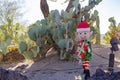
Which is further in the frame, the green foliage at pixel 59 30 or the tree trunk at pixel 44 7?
the tree trunk at pixel 44 7

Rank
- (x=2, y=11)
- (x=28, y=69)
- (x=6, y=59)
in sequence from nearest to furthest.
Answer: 1. (x=28, y=69)
2. (x=6, y=59)
3. (x=2, y=11)

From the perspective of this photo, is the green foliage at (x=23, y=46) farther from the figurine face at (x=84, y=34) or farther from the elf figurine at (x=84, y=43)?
the figurine face at (x=84, y=34)

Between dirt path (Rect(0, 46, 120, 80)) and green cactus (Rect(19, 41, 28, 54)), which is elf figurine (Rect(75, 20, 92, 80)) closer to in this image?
dirt path (Rect(0, 46, 120, 80))

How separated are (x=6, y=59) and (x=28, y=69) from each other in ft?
7.33

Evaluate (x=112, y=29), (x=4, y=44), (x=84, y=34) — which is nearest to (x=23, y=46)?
(x=4, y=44)

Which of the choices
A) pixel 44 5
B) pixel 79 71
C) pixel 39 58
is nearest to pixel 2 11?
pixel 44 5

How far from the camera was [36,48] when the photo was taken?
834 cm

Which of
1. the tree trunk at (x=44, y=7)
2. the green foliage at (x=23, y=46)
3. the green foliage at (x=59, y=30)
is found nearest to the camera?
the green foliage at (x=59, y=30)

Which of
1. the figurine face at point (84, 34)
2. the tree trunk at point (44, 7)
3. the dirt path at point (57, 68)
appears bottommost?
the dirt path at point (57, 68)

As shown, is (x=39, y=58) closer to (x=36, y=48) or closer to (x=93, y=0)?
(x=36, y=48)

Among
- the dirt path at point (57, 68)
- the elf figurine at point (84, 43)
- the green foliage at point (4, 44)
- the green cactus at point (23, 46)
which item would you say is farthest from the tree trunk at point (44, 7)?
the elf figurine at point (84, 43)

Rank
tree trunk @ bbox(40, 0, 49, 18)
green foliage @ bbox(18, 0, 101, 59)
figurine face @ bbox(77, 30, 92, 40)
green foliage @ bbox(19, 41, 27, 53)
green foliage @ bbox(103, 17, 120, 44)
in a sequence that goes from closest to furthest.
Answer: figurine face @ bbox(77, 30, 92, 40)
green foliage @ bbox(18, 0, 101, 59)
green foliage @ bbox(19, 41, 27, 53)
tree trunk @ bbox(40, 0, 49, 18)
green foliage @ bbox(103, 17, 120, 44)

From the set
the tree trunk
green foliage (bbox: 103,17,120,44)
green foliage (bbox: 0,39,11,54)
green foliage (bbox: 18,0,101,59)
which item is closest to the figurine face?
green foliage (bbox: 18,0,101,59)

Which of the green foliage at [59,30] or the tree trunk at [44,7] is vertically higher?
the tree trunk at [44,7]
